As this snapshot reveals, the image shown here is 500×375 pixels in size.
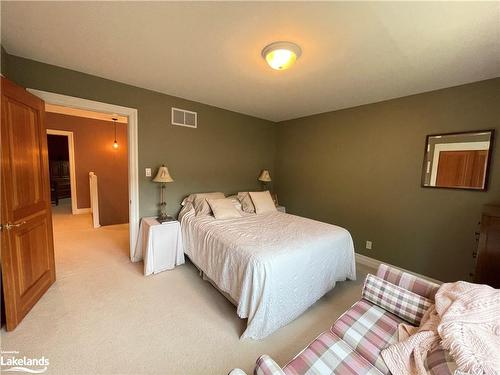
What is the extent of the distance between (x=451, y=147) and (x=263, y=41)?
2.46 meters

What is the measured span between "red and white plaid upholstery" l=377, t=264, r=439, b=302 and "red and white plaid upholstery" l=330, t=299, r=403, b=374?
0.75ft

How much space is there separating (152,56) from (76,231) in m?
3.87

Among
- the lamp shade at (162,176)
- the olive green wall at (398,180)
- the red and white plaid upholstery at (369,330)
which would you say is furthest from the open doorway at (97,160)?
the red and white plaid upholstery at (369,330)

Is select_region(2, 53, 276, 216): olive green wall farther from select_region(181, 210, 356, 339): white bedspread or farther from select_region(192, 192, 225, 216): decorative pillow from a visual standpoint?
select_region(181, 210, 356, 339): white bedspread

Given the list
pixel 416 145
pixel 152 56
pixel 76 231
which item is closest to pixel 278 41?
pixel 152 56

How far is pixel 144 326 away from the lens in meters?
1.78

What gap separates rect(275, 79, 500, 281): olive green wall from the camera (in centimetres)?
230

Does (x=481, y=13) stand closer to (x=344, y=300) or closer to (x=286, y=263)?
(x=286, y=263)

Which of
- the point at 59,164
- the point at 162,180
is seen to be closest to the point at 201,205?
the point at 162,180

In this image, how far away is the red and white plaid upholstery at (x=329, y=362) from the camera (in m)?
1.00

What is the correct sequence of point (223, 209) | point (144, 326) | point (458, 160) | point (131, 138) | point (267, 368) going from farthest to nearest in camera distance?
point (223, 209)
point (131, 138)
point (458, 160)
point (144, 326)
point (267, 368)

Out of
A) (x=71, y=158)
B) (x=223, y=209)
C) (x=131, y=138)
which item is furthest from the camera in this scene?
(x=71, y=158)

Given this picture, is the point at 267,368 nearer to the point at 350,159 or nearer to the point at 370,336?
the point at 370,336

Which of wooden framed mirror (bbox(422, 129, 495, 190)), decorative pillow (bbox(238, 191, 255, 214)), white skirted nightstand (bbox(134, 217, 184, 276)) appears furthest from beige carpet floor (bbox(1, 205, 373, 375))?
wooden framed mirror (bbox(422, 129, 495, 190))
